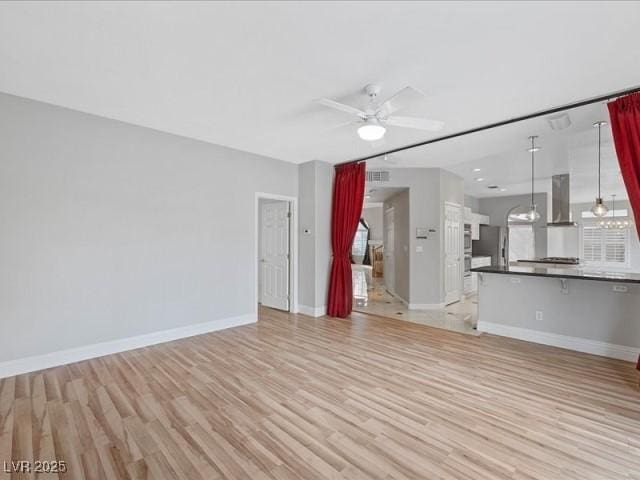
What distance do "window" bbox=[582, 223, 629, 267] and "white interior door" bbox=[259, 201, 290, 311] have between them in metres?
8.43

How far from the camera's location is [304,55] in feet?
7.36

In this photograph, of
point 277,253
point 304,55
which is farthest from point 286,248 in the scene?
point 304,55

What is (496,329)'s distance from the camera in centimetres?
424

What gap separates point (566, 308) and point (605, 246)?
6.49m

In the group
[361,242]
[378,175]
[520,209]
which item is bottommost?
[361,242]

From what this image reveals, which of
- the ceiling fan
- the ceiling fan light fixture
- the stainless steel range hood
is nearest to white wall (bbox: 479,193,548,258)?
the stainless steel range hood

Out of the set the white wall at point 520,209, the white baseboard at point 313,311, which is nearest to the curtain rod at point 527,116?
the white baseboard at point 313,311

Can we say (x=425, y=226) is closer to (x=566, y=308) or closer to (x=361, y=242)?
(x=566, y=308)

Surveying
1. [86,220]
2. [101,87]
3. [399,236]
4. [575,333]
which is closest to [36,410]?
[86,220]

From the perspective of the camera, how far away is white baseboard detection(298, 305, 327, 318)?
5230mm

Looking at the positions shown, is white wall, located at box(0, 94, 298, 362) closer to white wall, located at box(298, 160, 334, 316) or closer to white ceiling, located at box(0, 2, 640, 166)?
white ceiling, located at box(0, 2, 640, 166)

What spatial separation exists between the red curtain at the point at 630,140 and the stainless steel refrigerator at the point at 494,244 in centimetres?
597

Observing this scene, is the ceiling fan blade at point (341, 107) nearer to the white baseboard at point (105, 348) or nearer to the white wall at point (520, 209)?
the white baseboard at point (105, 348)

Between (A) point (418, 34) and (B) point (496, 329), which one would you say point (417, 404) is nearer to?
(B) point (496, 329)
